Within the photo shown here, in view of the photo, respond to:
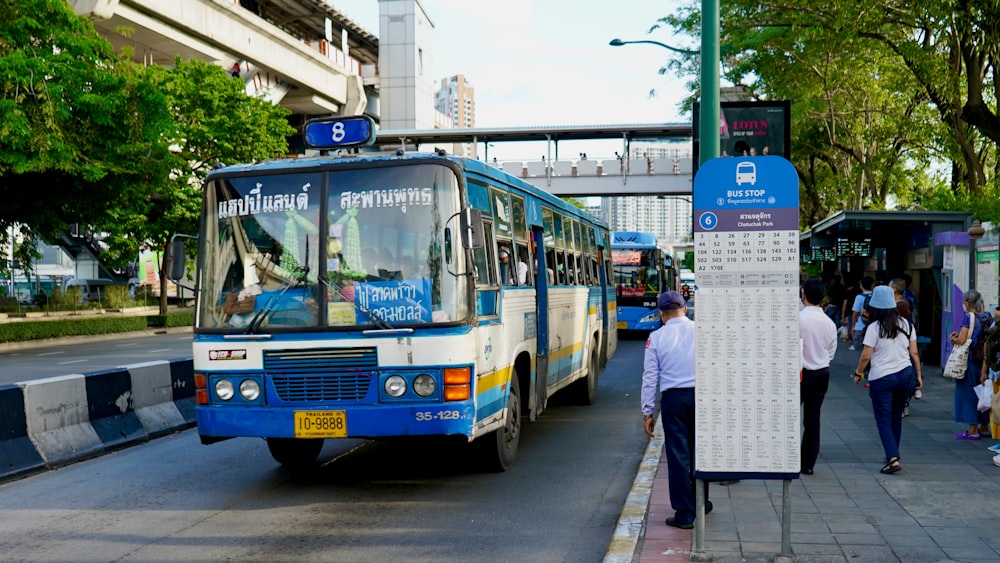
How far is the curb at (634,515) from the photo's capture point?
5949 mm

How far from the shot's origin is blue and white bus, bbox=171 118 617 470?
7.46 m

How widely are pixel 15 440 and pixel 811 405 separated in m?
7.27

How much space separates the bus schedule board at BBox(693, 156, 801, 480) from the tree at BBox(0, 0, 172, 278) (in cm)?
2087

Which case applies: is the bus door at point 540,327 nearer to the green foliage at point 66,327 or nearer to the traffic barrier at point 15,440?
the traffic barrier at point 15,440

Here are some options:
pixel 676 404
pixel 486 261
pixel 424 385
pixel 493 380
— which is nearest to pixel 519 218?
pixel 486 261

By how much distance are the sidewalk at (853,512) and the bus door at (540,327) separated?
4.02ft

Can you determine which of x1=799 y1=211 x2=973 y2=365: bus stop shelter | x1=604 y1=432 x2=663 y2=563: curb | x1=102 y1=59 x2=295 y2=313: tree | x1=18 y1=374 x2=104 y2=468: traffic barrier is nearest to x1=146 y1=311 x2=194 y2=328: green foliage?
x1=102 y1=59 x2=295 y2=313: tree

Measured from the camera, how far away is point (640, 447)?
10.3 meters

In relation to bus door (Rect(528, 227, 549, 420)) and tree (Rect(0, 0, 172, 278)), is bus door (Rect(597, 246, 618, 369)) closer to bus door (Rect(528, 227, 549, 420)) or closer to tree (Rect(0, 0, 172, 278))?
bus door (Rect(528, 227, 549, 420))

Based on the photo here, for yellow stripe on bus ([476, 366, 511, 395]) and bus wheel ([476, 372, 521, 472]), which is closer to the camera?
yellow stripe on bus ([476, 366, 511, 395])

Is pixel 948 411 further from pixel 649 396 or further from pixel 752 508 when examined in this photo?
pixel 649 396

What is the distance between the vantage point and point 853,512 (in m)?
6.83

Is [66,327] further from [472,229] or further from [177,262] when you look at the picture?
[472,229]

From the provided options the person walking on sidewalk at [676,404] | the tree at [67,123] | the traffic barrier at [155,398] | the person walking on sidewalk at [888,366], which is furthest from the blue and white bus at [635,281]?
the person walking on sidewalk at [676,404]
